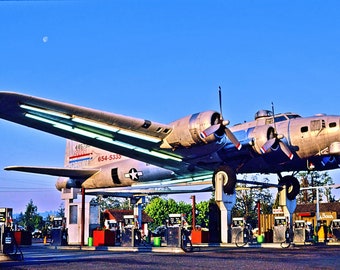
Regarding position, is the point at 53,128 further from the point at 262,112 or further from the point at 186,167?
the point at 262,112

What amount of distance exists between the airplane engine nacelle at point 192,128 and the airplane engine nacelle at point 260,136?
13.3ft

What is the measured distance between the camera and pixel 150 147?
3400 cm

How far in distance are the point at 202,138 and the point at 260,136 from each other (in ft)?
17.5

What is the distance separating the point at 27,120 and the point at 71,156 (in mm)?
18192

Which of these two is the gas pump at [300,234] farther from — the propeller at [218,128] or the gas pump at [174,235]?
the gas pump at [174,235]

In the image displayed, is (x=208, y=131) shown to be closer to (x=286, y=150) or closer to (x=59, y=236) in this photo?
(x=286, y=150)

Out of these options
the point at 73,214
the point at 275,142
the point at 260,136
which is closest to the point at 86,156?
the point at 73,214

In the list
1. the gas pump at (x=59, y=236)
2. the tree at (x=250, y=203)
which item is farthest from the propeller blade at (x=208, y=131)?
the tree at (x=250, y=203)

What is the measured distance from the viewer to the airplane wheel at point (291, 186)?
125ft

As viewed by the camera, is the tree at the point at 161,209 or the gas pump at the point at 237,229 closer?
the gas pump at the point at 237,229

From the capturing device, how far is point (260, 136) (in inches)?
1315

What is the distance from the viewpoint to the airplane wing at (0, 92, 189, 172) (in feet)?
91.0

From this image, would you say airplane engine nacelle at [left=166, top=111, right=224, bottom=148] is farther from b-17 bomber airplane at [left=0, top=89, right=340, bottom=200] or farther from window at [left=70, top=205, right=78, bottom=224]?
window at [left=70, top=205, right=78, bottom=224]

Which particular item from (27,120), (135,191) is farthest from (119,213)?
(27,120)
